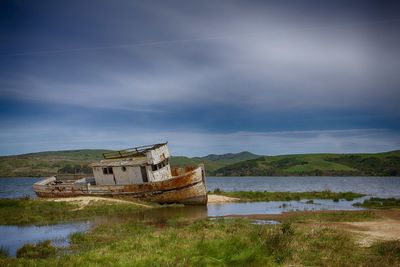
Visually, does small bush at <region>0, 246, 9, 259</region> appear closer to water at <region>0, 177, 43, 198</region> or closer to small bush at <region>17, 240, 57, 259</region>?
small bush at <region>17, 240, 57, 259</region>

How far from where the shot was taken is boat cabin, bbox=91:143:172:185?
38.2 meters

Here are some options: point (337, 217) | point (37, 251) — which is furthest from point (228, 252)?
point (337, 217)

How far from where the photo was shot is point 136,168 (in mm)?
38531

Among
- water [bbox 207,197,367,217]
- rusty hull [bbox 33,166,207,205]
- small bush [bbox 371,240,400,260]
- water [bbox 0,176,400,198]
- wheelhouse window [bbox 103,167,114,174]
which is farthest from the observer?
water [bbox 0,176,400,198]

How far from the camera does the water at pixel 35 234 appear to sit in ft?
58.2

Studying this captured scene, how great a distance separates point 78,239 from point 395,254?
14.1 meters

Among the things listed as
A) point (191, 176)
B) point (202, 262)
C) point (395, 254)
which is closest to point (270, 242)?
point (202, 262)

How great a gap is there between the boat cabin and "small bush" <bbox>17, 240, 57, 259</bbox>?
2172cm

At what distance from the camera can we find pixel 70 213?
2950 centimetres

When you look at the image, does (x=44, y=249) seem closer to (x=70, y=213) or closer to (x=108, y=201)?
(x=70, y=213)

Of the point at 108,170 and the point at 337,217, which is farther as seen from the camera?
the point at 108,170

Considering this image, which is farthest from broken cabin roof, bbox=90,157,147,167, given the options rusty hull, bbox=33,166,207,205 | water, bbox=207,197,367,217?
water, bbox=207,197,367,217

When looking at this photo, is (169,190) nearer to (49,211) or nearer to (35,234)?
(49,211)

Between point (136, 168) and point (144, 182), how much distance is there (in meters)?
1.72
